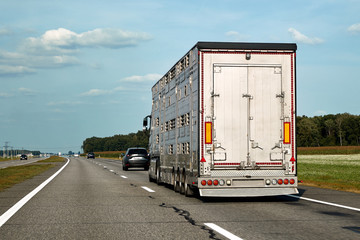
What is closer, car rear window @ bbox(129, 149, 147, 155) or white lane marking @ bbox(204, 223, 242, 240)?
white lane marking @ bbox(204, 223, 242, 240)

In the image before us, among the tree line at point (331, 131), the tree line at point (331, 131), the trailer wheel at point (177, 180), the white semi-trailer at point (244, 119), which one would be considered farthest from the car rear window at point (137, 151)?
the tree line at point (331, 131)

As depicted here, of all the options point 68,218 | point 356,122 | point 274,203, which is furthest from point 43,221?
point 356,122

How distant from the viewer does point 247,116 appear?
483 inches

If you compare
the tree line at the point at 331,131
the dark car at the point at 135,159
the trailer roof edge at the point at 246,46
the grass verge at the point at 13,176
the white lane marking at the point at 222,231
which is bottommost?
the white lane marking at the point at 222,231

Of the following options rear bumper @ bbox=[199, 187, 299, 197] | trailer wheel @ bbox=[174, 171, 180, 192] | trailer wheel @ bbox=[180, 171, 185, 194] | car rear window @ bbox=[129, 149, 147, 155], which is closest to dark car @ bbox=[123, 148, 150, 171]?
car rear window @ bbox=[129, 149, 147, 155]

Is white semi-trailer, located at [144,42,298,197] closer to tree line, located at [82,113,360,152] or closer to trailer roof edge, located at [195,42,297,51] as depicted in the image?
trailer roof edge, located at [195,42,297,51]

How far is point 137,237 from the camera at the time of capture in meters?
7.38

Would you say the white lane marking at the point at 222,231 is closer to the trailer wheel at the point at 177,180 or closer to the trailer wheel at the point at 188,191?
the trailer wheel at the point at 188,191

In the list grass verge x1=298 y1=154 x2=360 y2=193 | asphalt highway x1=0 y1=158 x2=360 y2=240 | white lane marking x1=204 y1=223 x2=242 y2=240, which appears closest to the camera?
white lane marking x1=204 y1=223 x2=242 y2=240

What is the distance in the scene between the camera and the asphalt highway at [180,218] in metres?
7.67

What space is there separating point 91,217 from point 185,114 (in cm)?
499

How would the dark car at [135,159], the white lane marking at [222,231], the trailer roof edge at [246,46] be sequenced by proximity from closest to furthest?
the white lane marking at [222,231], the trailer roof edge at [246,46], the dark car at [135,159]

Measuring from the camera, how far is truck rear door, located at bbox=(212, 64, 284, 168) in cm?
1214

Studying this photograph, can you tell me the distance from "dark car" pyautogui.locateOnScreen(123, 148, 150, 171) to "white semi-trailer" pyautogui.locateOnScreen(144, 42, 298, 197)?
75.9 ft
